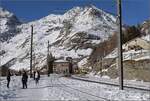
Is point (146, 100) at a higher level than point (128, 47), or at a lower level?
lower

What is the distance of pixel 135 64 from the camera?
2507 inches

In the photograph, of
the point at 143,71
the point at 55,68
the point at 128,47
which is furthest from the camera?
the point at 55,68

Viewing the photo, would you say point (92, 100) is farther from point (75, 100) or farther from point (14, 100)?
point (14, 100)

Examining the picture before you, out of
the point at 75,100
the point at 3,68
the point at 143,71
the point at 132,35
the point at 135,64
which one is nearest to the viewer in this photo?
the point at 75,100

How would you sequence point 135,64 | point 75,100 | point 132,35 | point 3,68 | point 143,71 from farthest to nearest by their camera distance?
point 132,35
point 3,68
point 135,64
point 143,71
point 75,100

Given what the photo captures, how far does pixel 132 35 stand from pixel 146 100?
102 meters

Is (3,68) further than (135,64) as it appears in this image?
Yes

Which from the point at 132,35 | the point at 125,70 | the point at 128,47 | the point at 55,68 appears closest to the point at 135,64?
the point at 125,70

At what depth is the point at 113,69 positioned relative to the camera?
7831 cm

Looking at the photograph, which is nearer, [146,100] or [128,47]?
[146,100]

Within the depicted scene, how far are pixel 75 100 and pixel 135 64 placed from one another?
136ft

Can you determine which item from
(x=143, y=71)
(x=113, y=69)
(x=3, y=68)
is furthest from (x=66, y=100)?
(x=3, y=68)

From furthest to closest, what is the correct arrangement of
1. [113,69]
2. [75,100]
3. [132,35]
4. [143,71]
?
[132,35] → [113,69] → [143,71] → [75,100]

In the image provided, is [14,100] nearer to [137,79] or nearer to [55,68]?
[137,79]
